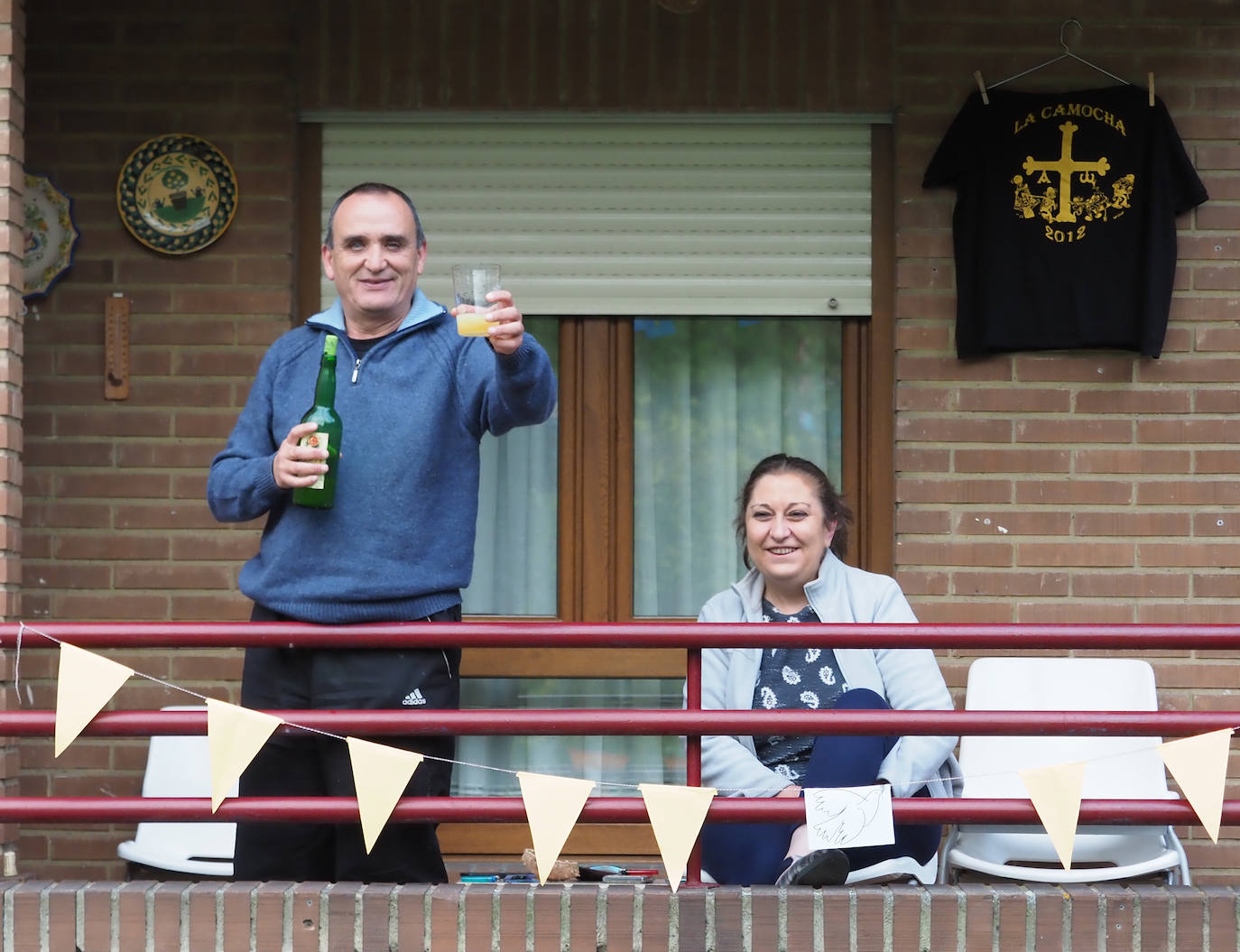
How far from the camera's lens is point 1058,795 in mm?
3104

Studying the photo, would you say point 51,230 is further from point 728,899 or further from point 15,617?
point 728,899

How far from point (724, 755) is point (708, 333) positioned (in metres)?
2.04

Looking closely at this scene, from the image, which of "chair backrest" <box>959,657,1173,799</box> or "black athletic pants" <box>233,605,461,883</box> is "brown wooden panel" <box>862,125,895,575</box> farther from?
"black athletic pants" <box>233,605,461,883</box>

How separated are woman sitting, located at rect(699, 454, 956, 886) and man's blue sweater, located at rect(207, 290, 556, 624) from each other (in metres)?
0.71

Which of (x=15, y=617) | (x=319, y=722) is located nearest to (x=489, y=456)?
(x=15, y=617)

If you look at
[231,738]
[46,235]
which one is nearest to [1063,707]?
[231,738]

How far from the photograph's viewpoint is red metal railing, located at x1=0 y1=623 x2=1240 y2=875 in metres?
3.14

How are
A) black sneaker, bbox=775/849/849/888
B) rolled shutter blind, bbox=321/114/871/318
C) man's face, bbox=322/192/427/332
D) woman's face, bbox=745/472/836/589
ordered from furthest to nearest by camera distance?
rolled shutter blind, bbox=321/114/871/318 < woman's face, bbox=745/472/836/589 < man's face, bbox=322/192/427/332 < black sneaker, bbox=775/849/849/888

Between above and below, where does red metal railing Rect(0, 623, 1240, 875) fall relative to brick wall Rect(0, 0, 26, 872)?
below

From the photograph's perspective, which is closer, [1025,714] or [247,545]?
[1025,714]

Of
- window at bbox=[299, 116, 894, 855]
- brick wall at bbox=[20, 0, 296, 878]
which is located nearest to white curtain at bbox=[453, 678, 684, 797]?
window at bbox=[299, 116, 894, 855]

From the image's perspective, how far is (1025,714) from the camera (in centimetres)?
318

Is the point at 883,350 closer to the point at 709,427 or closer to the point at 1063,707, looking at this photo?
the point at 709,427

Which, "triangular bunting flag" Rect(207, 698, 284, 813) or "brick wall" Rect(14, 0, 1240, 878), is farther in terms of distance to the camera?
"brick wall" Rect(14, 0, 1240, 878)
